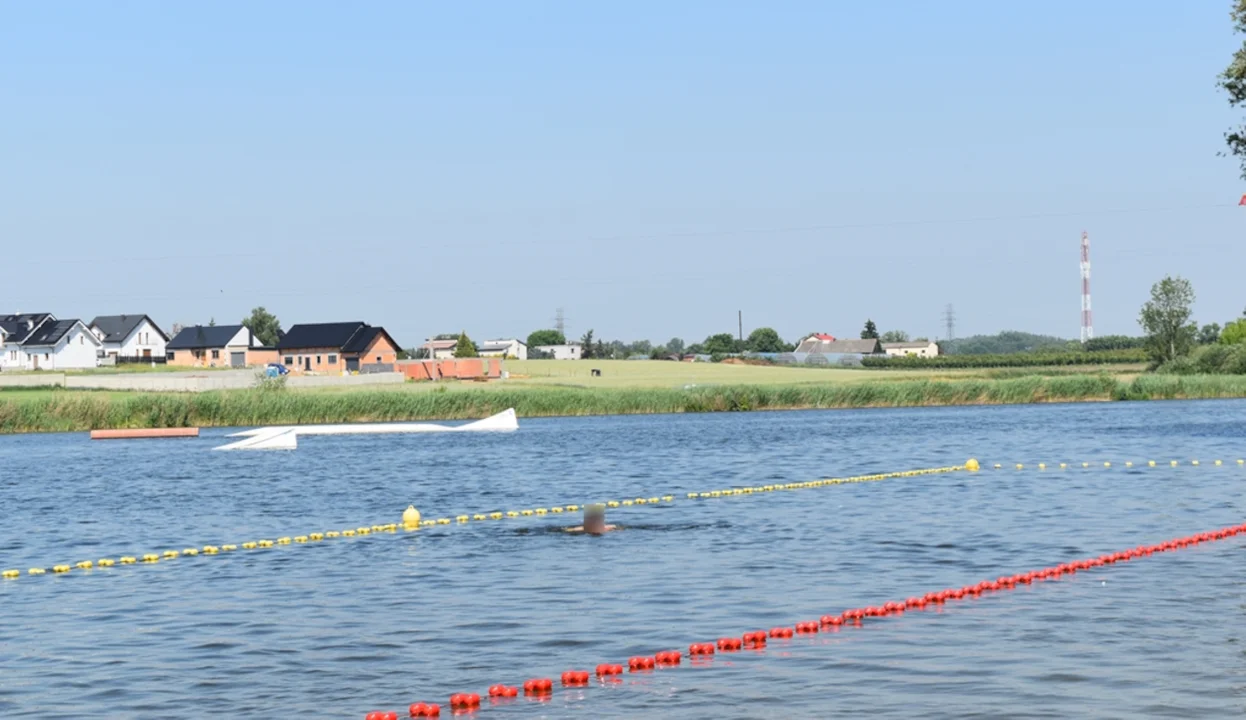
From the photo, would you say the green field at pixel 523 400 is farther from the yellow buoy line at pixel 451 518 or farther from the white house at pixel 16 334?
the white house at pixel 16 334

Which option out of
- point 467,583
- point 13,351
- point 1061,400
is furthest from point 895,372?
point 467,583

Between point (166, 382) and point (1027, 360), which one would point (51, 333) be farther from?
point (1027, 360)

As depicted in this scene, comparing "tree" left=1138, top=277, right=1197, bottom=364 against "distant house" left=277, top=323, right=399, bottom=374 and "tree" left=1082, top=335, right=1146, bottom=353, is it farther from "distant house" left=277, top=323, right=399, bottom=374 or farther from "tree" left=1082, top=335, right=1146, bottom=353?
"distant house" left=277, top=323, right=399, bottom=374

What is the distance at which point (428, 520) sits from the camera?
1326 inches

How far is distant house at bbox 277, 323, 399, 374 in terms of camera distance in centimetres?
15325

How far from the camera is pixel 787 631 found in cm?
1820

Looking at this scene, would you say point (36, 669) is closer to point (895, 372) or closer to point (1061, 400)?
point (1061, 400)

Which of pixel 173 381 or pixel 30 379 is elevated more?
pixel 30 379

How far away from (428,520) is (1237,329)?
531ft

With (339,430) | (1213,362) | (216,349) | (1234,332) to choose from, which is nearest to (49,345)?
(216,349)

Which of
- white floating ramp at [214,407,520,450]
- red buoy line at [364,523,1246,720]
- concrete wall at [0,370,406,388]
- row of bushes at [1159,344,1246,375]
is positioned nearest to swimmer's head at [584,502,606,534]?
red buoy line at [364,523,1246,720]

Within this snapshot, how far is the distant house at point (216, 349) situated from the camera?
160 meters

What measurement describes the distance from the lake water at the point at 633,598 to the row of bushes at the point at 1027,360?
99163mm

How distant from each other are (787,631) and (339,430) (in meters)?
56.4
